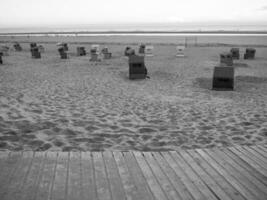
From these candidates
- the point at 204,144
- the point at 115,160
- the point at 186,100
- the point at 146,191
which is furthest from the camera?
the point at 186,100

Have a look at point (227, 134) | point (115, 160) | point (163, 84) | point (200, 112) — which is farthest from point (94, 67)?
point (115, 160)

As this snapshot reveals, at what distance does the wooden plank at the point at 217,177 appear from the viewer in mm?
2928

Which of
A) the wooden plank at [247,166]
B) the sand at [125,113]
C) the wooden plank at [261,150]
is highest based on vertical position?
the wooden plank at [247,166]

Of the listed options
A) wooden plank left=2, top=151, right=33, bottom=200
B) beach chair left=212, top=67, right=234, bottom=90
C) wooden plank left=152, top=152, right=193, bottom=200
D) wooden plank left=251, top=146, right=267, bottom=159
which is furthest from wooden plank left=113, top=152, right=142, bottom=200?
beach chair left=212, top=67, right=234, bottom=90

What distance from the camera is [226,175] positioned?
3344mm

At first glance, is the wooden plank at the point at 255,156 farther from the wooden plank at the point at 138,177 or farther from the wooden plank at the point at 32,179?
the wooden plank at the point at 32,179

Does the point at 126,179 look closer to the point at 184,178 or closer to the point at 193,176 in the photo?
the point at 184,178

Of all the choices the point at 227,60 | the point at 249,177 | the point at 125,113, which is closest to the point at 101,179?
the point at 249,177

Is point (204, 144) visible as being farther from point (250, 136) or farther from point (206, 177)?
point (206, 177)

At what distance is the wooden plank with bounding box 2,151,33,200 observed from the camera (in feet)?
9.21

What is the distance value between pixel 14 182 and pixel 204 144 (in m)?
3.16

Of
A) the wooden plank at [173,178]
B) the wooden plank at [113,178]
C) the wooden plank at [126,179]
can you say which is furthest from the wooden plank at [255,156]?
the wooden plank at [113,178]

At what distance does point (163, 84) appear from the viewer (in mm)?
10359

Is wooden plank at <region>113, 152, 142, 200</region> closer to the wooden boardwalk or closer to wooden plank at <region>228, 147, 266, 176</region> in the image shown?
the wooden boardwalk
